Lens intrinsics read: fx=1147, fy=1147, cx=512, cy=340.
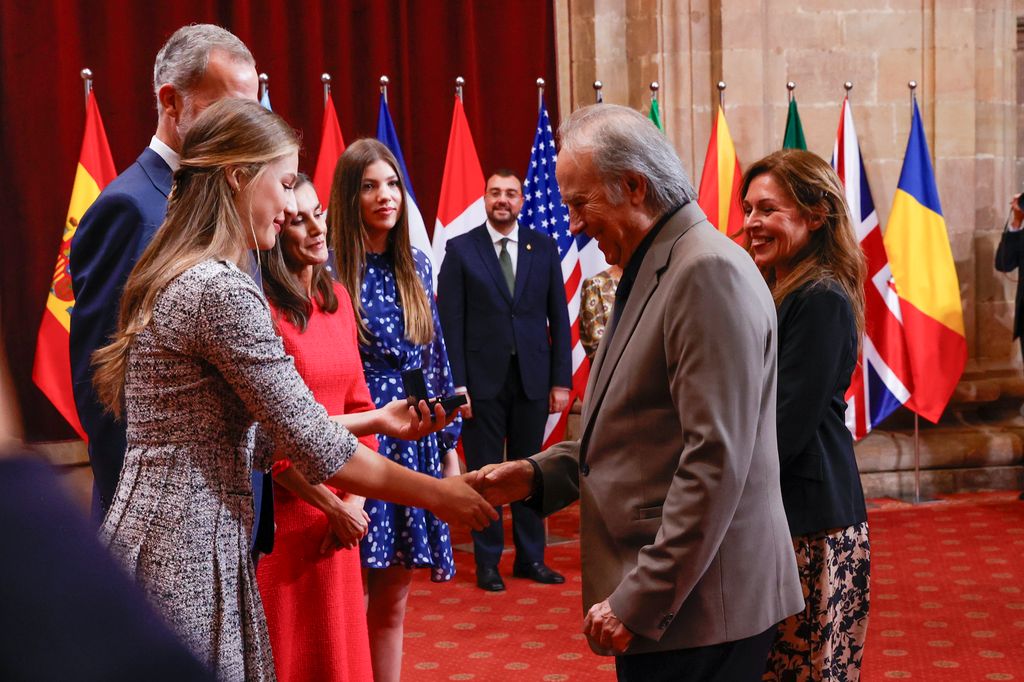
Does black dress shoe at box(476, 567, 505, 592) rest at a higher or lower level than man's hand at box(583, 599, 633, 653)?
lower

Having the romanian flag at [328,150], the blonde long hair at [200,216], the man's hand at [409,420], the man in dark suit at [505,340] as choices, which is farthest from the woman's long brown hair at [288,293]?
the romanian flag at [328,150]

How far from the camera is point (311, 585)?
2.57 meters

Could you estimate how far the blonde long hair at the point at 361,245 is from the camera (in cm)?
339

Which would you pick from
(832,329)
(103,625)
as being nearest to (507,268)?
(832,329)

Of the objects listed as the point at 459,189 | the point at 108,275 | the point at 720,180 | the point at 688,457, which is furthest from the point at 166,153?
the point at 720,180

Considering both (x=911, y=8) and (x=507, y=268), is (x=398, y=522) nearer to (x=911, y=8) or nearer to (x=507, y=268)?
(x=507, y=268)

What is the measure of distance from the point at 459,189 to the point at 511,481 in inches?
162

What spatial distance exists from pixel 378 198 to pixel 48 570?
2887 millimetres

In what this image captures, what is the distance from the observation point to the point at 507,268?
5.62 m

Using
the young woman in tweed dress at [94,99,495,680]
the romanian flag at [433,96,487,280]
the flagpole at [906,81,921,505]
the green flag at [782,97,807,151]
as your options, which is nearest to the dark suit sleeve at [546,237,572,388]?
the romanian flag at [433,96,487,280]

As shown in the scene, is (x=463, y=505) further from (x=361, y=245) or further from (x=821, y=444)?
(x=361, y=245)

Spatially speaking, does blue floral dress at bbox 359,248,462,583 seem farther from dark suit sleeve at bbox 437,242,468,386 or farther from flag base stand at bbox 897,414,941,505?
flag base stand at bbox 897,414,941,505

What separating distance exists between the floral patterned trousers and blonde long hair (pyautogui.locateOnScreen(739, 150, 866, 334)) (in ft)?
1.66

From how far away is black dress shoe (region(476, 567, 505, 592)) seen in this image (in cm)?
523
